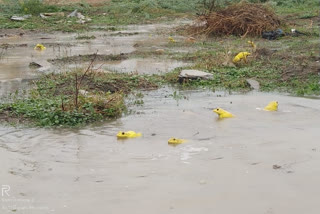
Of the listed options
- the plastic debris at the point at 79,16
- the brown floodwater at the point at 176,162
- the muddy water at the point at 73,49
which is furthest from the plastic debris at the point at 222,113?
the plastic debris at the point at 79,16

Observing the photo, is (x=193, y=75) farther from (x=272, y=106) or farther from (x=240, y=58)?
(x=272, y=106)

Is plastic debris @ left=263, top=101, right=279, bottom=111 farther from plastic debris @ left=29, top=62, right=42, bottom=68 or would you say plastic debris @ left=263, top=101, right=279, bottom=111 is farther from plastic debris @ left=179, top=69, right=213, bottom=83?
plastic debris @ left=29, top=62, right=42, bottom=68

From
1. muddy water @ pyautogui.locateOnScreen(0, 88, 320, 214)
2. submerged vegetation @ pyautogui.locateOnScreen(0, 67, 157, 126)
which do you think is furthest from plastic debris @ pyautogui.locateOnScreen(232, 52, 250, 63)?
muddy water @ pyautogui.locateOnScreen(0, 88, 320, 214)

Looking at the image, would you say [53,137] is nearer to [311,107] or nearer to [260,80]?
[311,107]

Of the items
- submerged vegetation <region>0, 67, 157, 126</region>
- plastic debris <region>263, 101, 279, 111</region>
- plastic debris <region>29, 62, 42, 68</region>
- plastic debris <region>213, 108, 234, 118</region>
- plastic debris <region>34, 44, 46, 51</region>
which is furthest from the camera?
plastic debris <region>34, 44, 46, 51</region>

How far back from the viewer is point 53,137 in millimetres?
6484

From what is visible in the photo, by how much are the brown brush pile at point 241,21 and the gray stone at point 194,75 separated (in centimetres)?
614

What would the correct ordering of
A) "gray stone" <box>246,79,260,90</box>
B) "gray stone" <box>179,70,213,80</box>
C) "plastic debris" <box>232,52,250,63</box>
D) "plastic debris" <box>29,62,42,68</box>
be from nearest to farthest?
"gray stone" <box>246,79,260,90</box> < "gray stone" <box>179,70,213,80</box> < "plastic debris" <box>232,52,250,63</box> < "plastic debris" <box>29,62,42,68</box>

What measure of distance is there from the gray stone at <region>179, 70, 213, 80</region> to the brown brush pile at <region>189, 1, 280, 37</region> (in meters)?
6.14

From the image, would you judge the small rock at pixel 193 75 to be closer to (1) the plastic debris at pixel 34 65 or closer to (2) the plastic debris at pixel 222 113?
(2) the plastic debris at pixel 222 113

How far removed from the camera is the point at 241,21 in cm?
1587

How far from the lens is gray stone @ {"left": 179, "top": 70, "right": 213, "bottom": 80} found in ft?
31.7

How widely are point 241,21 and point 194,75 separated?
22.0 feet

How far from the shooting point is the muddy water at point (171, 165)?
15.1ft
